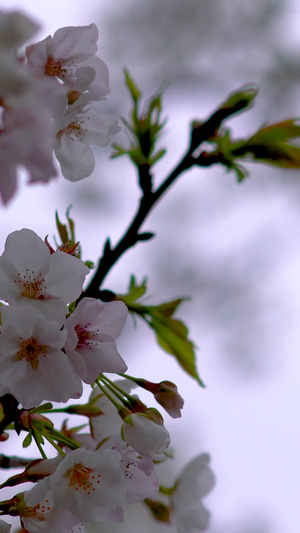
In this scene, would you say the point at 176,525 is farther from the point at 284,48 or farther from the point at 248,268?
the point at 284,48

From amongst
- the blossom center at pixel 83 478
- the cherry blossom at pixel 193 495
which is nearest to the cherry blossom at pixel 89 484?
the blossom center at pixel 83 478

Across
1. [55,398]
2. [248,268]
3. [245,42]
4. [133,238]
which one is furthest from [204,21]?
[55,398]

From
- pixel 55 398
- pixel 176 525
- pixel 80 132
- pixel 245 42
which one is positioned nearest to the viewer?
pixel 55 398

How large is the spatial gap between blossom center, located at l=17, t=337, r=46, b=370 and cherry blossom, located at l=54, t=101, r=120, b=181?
18 cm

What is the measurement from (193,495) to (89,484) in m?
0.39

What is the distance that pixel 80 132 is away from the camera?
2.12 ft

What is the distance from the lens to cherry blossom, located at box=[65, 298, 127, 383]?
1.79 feet

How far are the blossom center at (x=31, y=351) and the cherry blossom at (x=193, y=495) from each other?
17.2 inches

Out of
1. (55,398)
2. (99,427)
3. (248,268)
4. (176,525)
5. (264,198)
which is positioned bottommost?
(248,268)

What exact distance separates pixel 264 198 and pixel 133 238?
286cm

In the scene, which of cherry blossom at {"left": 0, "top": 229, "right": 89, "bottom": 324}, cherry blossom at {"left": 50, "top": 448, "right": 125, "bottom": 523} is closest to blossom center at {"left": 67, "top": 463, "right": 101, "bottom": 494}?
cherry blossom at {"left": 50, "top": 448, "right": 125, "bottom": 523}

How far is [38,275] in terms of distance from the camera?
1.90 ft

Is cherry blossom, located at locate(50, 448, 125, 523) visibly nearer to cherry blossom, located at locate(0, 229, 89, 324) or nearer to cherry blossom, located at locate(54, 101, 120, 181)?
cherry blossom, located at locate(0, 229, 89, 324)

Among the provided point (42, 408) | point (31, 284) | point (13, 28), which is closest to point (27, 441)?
point (42, 408)
